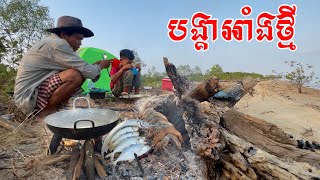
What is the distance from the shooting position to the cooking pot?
234 centimetres

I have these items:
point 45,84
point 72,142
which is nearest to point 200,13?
point 45,84

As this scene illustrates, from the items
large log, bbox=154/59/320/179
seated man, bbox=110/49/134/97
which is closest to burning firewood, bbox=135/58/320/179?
large log, bbox=154/59/320/179

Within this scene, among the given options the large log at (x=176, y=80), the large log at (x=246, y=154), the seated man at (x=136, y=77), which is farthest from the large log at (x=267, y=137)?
the seated man at (x=136, y=77)

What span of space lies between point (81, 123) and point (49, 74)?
1.56 m

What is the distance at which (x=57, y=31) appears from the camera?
3967 mm

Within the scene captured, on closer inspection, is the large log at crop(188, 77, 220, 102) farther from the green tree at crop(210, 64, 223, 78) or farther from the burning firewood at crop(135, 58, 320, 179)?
the green tree at crop(210, 64, 223, 78)

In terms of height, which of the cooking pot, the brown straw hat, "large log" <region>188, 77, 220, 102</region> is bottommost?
the cooking pot

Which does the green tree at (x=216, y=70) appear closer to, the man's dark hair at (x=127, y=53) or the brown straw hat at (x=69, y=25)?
the man's dark hair at (x=127, y=53)

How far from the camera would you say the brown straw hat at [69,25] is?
12.8 ft

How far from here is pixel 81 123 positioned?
2.65 m

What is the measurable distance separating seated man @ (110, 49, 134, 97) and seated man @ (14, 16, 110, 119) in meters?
2.29

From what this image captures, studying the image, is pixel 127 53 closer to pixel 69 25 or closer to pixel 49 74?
pixel 69 25

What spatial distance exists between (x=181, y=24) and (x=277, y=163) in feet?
17.3

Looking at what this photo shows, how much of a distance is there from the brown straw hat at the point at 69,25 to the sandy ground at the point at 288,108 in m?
2.91
